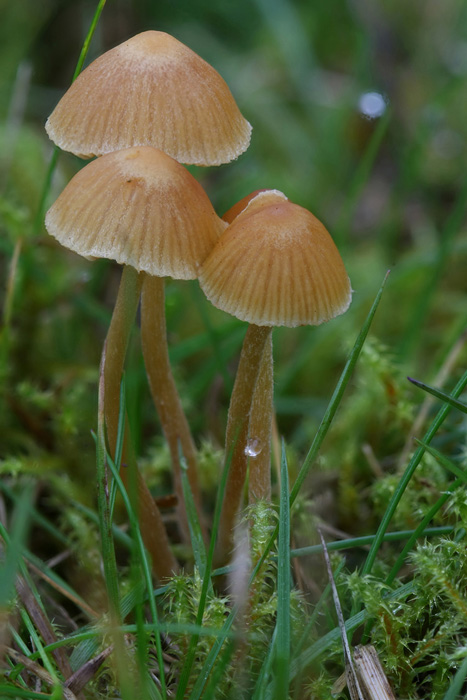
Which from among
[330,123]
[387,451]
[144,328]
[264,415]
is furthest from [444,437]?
[330,123]

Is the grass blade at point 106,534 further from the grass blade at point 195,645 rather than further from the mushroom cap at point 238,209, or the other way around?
the mushroom cap at point 238,209

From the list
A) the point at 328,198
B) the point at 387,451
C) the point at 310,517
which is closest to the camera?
the point at 310,517

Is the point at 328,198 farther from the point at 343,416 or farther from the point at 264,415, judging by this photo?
the point at 264,415

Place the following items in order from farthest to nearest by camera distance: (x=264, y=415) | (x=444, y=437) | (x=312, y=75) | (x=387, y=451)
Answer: (x=312, y=75), (x=387, y=451), (x=444, y=437), (x=264, y=415)

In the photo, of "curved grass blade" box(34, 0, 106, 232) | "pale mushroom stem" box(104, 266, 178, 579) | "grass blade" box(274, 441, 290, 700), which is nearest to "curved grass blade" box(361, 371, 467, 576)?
"grass blade" box(274, 441, 290, 700)

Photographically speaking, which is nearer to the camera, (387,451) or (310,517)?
(310,517)

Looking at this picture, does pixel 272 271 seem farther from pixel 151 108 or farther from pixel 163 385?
pixel 163 385
